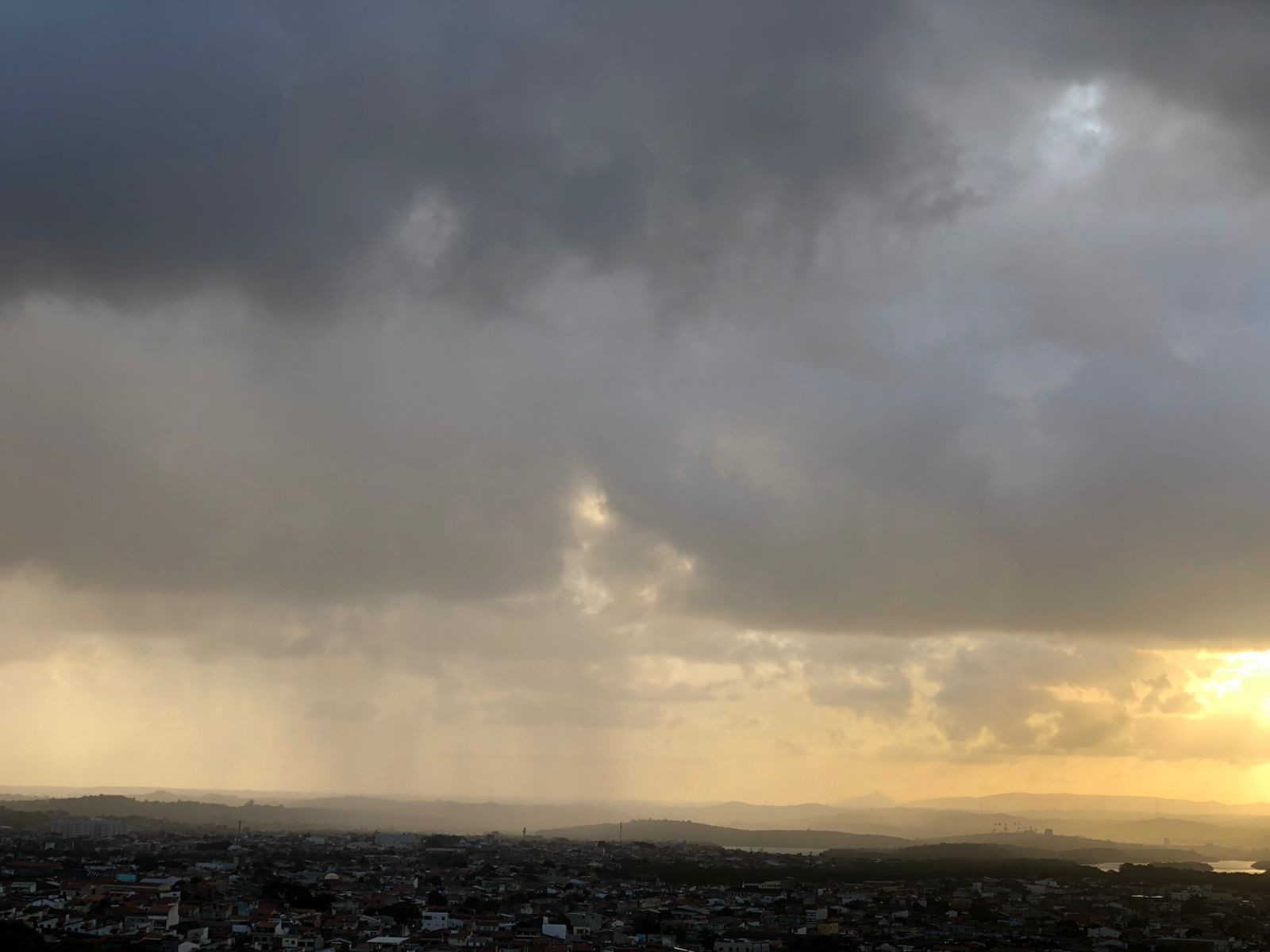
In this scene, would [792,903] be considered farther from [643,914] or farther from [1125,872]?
[1125,872]

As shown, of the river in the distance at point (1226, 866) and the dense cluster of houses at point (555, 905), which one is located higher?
the dense cluster of houses at point (555, 905)

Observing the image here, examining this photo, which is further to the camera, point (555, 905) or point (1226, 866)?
point (1226, 866)

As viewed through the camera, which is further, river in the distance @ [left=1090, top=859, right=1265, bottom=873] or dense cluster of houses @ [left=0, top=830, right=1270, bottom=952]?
river in the distance @ [left=1090, top=859, right=1265, bottom=873]

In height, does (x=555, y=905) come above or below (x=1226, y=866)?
above

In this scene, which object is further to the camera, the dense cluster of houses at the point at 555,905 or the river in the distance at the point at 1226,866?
the river in the distance at the point at 1226,866

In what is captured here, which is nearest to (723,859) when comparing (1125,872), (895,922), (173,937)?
(1125,872)
